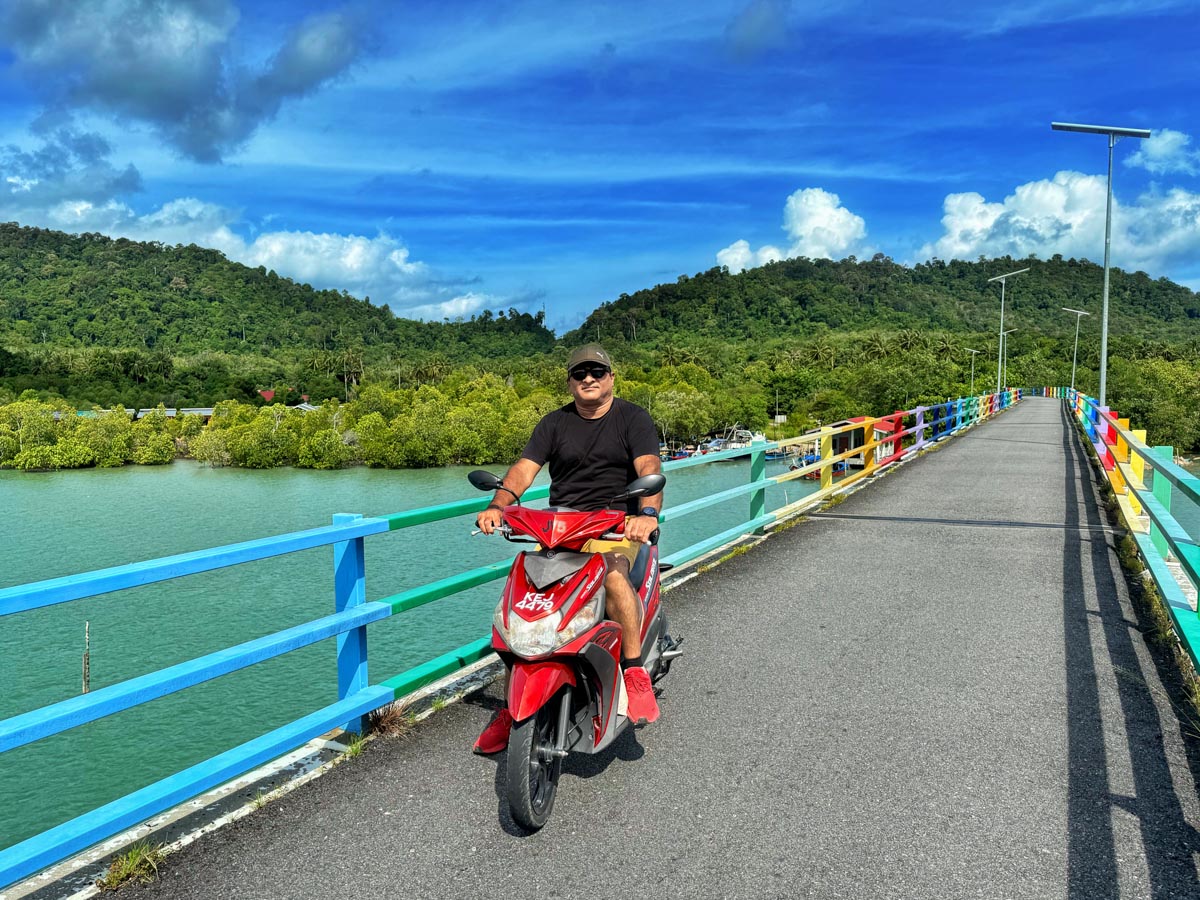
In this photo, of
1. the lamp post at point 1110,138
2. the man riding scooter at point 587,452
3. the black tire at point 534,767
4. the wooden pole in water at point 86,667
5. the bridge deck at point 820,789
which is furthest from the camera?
the wooden pole in water at point 86,667

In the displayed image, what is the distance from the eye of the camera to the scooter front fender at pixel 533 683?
10.8ft

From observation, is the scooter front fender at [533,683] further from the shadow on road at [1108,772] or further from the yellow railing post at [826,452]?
the yellow railing post at [826,452]

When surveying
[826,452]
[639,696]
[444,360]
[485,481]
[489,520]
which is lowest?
[639,696]

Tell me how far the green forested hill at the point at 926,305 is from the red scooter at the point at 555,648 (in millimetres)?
158777

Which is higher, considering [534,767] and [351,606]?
[351,606]

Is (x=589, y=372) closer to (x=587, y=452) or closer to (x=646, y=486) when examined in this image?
(x=587, y=452)

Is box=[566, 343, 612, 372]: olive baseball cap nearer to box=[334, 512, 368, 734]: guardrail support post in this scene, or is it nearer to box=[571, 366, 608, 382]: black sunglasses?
box=[571, 366, 608, 382]: black sunglasses

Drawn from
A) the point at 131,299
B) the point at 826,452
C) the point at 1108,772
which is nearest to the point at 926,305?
the point at 131,299

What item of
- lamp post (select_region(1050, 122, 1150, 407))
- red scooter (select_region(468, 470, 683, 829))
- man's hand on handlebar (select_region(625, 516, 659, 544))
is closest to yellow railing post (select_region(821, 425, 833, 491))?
man's hand on handlebar (select_region(625, 516, 659, 544))

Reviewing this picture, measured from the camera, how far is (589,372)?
413cm

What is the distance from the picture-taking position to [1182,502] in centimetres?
3262

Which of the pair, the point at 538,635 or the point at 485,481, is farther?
the point at 485,481

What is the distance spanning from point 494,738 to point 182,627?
123 ft

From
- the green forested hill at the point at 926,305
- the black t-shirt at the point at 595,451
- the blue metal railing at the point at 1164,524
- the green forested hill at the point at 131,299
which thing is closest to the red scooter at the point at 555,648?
the black t-shirt at the point at 595,451
